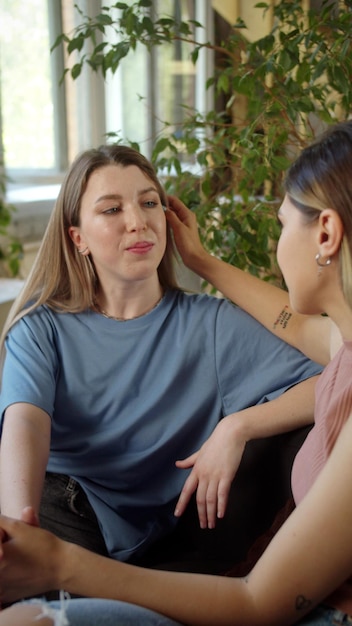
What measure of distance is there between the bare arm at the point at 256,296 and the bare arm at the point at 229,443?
93mm

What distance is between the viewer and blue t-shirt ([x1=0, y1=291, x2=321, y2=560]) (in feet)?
4.86

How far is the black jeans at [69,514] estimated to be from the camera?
145cm

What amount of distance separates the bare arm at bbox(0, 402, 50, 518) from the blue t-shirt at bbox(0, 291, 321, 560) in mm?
114

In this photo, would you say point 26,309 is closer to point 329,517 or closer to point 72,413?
point 72,413

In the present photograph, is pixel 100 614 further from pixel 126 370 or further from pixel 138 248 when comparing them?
pixel 138 248

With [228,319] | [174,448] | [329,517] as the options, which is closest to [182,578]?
[329,517]

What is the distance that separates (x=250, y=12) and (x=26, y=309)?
370 centimetres

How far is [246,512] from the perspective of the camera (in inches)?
58.0

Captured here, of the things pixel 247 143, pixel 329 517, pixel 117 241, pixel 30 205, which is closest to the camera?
pixel 329 517

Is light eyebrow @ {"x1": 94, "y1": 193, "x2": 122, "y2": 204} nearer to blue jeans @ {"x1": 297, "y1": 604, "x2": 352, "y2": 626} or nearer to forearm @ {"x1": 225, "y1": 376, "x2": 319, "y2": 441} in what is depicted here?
forearm @ {"x1": 225, "y1": 376, "x2": 319, "y2": 441}

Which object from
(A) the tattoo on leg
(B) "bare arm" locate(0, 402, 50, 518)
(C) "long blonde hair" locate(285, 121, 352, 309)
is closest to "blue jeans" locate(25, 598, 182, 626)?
(A) the tattoo on leg

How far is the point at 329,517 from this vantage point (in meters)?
0.85

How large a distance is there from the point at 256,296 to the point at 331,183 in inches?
24.3

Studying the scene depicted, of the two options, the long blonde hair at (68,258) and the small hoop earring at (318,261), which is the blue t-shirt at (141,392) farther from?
the small hoop earring at (318,261)
